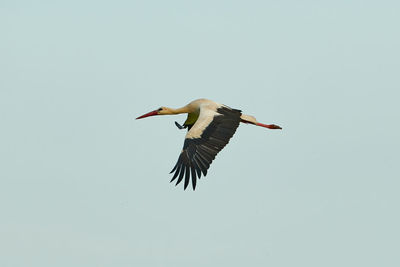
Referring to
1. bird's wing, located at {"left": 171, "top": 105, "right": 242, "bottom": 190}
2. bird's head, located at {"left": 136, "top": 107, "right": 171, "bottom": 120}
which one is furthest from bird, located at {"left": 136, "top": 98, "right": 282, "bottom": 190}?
bird's head, located at {"left": 136, "top": 107, "right": 171, "bottom": 120}

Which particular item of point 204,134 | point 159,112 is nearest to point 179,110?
point 159,112

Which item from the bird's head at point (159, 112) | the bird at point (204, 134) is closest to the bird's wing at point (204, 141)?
the bird at point (204, 134)

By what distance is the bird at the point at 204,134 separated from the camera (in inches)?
Result: 795

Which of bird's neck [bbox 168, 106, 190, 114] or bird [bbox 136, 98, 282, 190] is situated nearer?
bird [bbox 136, 98, 282, 190]

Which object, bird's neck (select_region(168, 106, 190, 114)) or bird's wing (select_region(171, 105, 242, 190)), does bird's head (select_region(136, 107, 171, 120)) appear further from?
bird's wing (select_region(171, 105, 242, 190))

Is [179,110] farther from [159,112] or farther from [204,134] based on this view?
[204,134]

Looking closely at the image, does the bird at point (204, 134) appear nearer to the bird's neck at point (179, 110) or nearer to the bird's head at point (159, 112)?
the bird's neck at point (179, 110)

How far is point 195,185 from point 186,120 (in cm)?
450

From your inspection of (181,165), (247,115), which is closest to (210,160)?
(181,165)

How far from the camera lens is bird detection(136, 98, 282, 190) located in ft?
66.2

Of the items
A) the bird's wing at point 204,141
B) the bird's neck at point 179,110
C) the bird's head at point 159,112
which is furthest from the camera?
the bird's head at point 159,112

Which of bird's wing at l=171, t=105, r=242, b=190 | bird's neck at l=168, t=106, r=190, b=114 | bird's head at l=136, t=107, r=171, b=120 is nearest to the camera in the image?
bird's wing at l=171, t=105, r=242, b=190

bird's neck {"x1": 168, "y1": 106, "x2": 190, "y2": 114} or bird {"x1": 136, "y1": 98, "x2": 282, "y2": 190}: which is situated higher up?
bird's neck {"x1": 168, "y1": 106, "x2": 190, "y2": 114}

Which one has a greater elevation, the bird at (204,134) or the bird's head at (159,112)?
the bird's head at (159,112)
